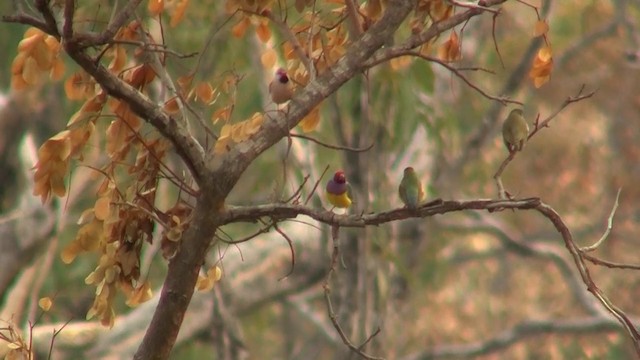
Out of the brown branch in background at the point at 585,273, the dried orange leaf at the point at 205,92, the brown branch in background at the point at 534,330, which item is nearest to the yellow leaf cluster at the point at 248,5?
the dried orange leaf at the point at 205,92

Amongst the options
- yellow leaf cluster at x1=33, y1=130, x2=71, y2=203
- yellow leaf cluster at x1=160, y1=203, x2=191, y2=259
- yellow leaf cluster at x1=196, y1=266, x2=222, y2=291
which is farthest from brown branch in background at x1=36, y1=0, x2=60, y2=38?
yellow leaf cluster at x1=196, y1=266, x2=222, y2=291

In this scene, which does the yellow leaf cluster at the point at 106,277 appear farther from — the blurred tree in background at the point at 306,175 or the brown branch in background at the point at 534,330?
the brown branch in background at the point at 534,330

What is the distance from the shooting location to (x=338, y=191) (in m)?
1.65

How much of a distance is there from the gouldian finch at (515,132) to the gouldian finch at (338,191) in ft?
0.72

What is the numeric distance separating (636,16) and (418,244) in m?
1.69

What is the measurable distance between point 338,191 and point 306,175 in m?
1.53

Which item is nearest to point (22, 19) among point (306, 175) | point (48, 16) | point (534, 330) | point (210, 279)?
point (48, 16)

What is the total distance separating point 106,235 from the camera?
62.3 inches

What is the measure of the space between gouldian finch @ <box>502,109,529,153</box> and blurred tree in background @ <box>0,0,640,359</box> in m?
0.07

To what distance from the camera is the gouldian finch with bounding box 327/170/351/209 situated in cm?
164

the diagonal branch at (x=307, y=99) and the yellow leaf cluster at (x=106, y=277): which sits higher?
the diagonal branch at (x=307, y=99)

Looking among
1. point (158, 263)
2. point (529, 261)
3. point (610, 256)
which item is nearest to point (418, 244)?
point (158, 263)

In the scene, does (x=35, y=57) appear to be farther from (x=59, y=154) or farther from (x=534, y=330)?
(x=534, y=330)

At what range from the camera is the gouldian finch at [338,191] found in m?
1.64
